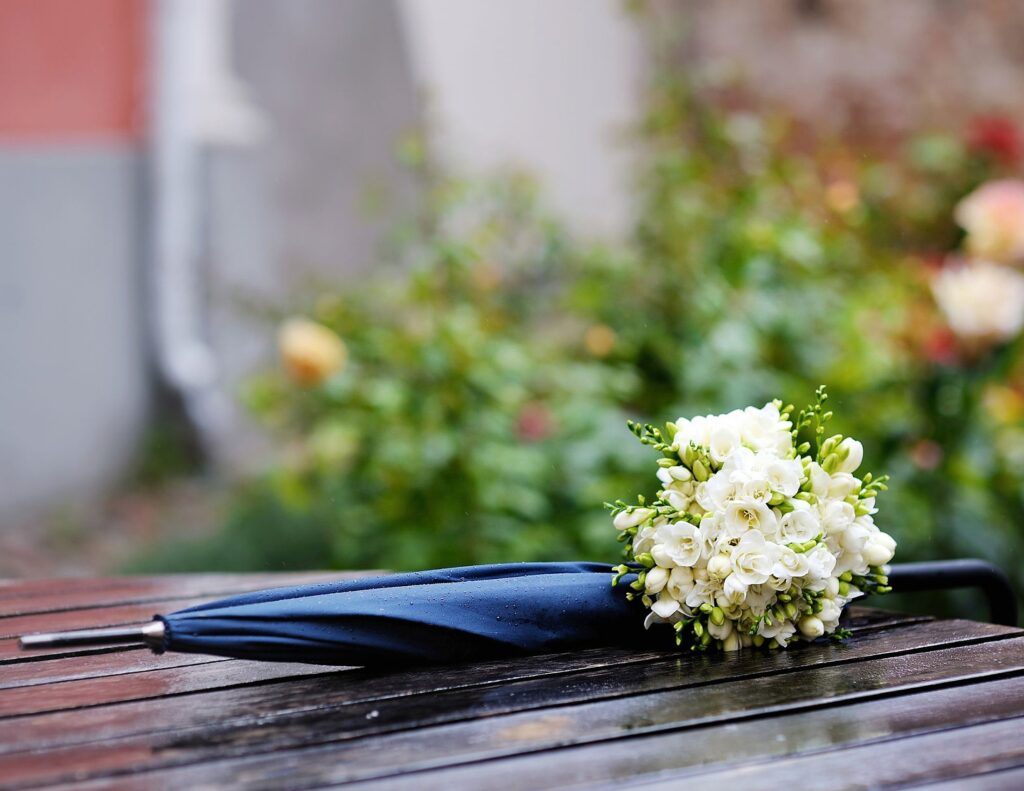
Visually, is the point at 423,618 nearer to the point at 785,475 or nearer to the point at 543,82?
the point at 785,475

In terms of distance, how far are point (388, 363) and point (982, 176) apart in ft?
9.42

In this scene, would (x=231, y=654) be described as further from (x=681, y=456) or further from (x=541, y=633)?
(x=681, y=456)

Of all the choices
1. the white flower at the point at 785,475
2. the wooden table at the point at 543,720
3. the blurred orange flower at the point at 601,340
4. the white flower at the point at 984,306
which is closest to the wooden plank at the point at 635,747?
the wooden table at the point at 543,720

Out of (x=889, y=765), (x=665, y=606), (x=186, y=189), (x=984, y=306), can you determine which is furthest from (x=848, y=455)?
(x=186, y=189)

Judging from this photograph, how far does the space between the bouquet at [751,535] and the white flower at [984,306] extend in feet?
5.80

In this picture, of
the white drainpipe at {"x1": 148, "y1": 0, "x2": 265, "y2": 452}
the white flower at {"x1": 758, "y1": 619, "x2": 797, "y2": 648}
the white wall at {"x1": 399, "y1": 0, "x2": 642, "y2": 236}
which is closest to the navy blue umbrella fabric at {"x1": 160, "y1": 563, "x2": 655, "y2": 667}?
the white flower at {"x1": 758, "y1": 619, "x2": 797, "y2": 648}

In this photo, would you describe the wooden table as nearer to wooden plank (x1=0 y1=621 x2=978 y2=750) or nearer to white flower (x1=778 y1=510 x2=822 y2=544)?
wooden plank (x1=0 y1=621 x2=978 y2=750)

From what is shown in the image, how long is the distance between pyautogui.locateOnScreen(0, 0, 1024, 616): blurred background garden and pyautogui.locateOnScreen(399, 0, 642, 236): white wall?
16 mm

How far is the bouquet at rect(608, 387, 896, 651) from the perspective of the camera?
1.28 meters

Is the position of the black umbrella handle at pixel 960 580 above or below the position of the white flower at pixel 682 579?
below

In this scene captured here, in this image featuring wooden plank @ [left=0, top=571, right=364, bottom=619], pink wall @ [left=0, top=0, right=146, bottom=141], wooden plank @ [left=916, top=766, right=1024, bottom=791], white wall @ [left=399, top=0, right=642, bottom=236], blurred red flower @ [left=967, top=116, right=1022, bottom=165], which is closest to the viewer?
wooden plank @ [left=916, top=766, right=1024, bottom=791]

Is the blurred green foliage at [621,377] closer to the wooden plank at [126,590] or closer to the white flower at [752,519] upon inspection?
the wooden plank at [126,590]

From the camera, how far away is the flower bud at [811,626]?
1.32 m

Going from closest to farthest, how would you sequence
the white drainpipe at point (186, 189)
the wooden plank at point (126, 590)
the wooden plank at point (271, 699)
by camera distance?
the wooden plank at point (271, 699), the wooden plank at point (126, 590), the white drainpipe at point (186, 189)
